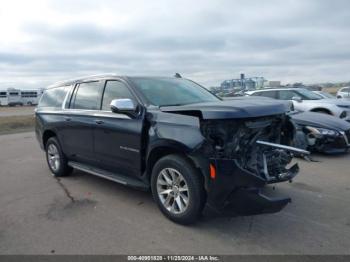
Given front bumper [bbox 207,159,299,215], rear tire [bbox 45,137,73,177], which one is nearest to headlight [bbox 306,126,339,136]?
front bumper [bbox 207,159,299,215]

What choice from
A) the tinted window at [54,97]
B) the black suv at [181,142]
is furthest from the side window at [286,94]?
the tinted window at [54,97]

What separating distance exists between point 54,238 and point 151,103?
6.65ft

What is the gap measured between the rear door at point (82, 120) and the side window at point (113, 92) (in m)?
0.16

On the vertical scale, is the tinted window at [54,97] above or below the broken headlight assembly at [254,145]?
above

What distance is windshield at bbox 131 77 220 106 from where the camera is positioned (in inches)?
186

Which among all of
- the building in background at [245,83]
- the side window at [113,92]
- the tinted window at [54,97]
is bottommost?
the building in background at [245,83]

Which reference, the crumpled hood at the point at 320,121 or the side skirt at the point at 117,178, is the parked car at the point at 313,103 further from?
the side skirt at the point at 117,178

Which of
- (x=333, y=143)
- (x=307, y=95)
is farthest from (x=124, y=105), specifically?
(x=307, y=95)

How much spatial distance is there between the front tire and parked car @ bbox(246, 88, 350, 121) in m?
8.01

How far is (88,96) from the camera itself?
564 cm

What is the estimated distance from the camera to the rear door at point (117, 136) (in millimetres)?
4570

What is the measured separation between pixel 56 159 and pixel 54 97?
1233mm

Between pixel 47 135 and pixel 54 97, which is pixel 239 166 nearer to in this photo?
pixel 54 97

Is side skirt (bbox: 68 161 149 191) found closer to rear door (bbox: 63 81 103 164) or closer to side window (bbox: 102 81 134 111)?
rear door (bbox: 63 81 103 164)
